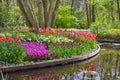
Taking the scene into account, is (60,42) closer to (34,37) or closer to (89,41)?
(34,37)

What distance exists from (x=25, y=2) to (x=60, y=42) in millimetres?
3264

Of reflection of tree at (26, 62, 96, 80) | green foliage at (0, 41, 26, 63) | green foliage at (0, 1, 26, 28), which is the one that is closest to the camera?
reflection of tree at (26, 62, 96, 80)

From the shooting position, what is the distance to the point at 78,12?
2162 inches

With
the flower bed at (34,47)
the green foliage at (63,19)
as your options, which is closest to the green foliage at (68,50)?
the flower bed at (34,47)

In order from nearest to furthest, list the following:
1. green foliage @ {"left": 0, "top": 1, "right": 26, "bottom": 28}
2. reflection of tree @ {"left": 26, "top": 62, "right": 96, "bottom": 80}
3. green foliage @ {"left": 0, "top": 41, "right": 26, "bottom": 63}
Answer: reflection of tree @ {"left": 26, "top": 62, "right": 96, "bottom": 80} < green foliage @ {"left": 0, "top": 41, "right": 26, "bottom": 63} < green foliage @ {"left": 0, "top": 1, "right": 26, "bottom": 28}

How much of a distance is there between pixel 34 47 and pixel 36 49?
0.16 meters

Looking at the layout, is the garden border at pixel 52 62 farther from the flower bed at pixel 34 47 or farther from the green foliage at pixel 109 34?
the green foliage at pixel 109 34

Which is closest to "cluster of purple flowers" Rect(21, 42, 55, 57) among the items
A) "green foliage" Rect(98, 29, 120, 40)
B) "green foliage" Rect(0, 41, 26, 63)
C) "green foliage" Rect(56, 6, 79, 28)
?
"green foliage" Rect(0, 41, 26, 63)

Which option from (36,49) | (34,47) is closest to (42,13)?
(34,47)

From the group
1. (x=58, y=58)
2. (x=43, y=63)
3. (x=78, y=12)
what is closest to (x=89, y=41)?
(x=58, y=58)

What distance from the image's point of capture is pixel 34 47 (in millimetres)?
14203

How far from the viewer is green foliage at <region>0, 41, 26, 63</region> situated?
12.2m

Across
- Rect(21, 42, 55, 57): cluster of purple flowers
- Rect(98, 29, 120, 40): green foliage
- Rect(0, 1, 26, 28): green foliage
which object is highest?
Rect(0, 1, 26, 28): green foliage

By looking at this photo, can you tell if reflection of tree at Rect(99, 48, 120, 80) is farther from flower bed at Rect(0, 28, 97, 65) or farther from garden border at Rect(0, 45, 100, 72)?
flower bed at Rect(0, 28, 97, 65)
